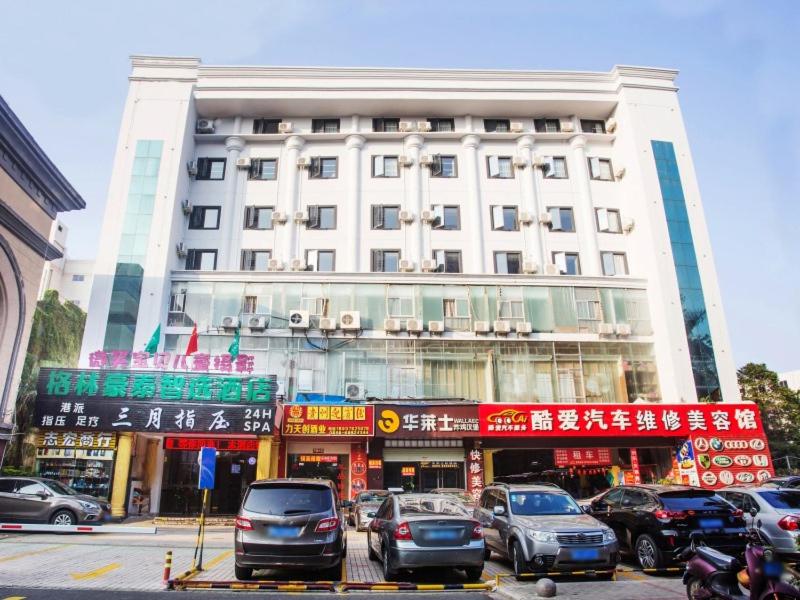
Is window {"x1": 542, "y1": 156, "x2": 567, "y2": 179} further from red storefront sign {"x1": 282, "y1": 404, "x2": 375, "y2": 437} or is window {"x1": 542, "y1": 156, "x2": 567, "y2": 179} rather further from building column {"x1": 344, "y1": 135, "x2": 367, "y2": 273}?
red storefront sign {"x1": 282, "y1": 404, "x2": 375, "y2": 437}

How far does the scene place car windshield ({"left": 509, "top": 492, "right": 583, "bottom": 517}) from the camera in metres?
10.1

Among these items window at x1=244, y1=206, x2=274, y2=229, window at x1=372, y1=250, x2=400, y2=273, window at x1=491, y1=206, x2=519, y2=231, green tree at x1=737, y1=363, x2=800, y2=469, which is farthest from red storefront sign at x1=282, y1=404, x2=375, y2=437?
green tree at x1=737, y1=363, x2=800, y2=469

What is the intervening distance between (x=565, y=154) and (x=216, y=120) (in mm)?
18843

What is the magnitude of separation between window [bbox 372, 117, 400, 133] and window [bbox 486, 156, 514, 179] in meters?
5.30

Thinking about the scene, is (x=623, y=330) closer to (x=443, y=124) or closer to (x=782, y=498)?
(x=782, y=498)

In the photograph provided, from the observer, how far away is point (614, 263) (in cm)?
2714

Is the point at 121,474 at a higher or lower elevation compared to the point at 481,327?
lower

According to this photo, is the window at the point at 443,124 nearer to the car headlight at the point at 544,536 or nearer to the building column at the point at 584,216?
the building column at the point at 584,216

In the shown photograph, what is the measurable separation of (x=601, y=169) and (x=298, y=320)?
17.8 metres

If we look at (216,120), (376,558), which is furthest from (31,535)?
(216,120)

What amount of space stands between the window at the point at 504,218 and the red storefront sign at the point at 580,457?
10.9m

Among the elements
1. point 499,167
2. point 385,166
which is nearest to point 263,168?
point 385,166

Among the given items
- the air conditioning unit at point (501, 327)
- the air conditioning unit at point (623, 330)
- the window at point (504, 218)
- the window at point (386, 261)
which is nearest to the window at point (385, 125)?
the window at point (504, 218)

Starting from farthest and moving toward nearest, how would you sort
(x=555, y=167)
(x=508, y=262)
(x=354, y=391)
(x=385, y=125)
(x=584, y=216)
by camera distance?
(x=385, y=125) → (x=555, y=167) → (x=584, y=216) → (x=508, y=262) → (x=354, y=391)
